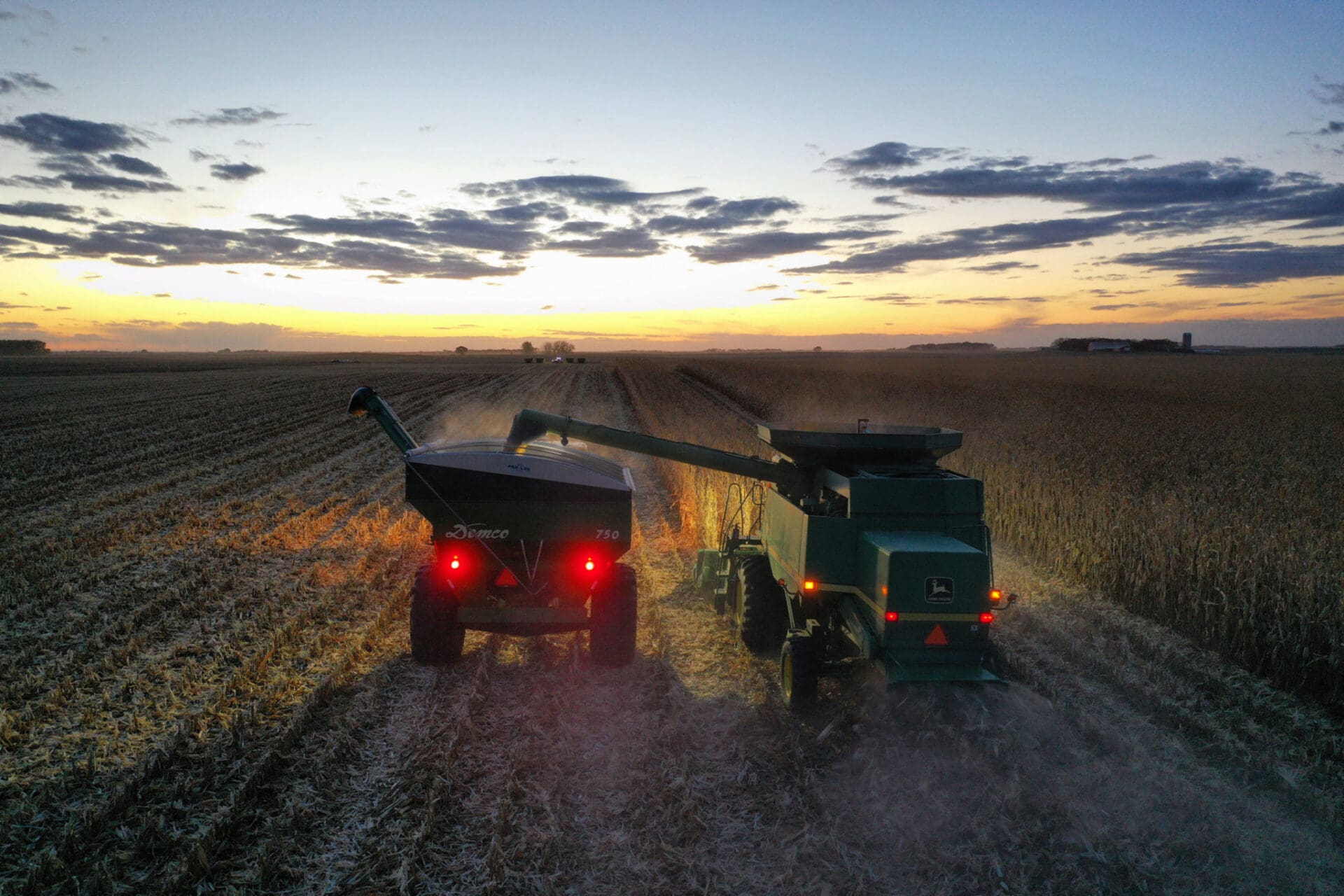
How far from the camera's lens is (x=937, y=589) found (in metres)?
5.43

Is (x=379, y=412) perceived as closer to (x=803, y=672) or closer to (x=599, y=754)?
(x=599, y=754)

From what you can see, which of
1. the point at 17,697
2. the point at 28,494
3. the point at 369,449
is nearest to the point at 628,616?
the point at 17,697

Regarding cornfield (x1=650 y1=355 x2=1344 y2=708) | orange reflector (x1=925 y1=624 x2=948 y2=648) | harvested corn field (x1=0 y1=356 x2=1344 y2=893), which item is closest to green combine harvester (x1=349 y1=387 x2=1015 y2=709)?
orange reflector (x1=925 y1=624 x2=948 y2=648)

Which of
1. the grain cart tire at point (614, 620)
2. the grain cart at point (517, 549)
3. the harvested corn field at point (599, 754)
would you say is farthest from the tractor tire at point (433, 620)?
the grain cart tire at point (614, 620)

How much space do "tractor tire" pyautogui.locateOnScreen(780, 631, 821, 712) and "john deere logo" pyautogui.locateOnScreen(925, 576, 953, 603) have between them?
131 centimetres

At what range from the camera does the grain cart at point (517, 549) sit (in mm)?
7160

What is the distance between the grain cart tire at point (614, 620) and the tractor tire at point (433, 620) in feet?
4.44

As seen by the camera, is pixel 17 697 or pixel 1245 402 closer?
pixel 17 697

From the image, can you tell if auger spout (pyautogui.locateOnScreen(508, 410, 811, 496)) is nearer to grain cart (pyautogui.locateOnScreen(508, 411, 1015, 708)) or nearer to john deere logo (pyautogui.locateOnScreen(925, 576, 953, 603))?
grain cart (pyautogui.locateOnScreen(508, 411, 1015, 708))

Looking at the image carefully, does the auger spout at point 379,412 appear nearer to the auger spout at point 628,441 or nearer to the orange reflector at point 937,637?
the auger spout at point 628,441

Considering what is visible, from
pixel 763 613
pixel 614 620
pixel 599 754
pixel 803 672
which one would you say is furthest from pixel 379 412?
pixel 803 672

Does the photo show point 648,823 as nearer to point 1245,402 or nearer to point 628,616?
point 628,616

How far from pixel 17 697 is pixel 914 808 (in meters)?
7.53

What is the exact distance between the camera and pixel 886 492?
20.2 feet
